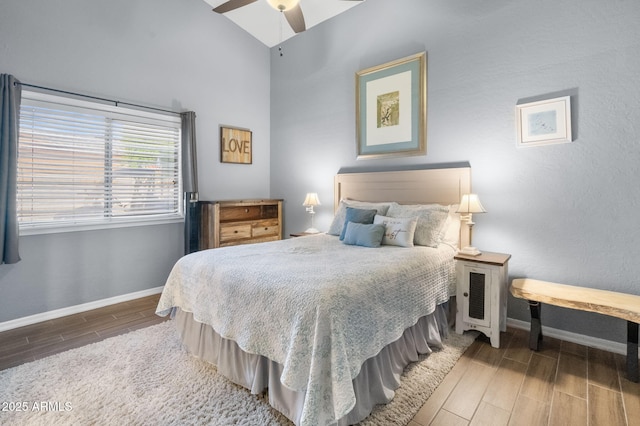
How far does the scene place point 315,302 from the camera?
4.99 ft

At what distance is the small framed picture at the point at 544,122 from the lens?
2547 mm

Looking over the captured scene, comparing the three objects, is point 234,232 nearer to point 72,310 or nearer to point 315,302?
point 72,310

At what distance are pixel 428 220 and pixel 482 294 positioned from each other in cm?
78

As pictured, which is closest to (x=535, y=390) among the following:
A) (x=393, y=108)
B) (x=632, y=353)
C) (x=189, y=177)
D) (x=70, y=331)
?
(x=632, y=353)

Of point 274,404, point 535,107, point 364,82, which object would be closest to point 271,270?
point 274,404

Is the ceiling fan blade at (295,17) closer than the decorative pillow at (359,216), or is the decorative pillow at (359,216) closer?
the ceiling fan blade at (295,17)

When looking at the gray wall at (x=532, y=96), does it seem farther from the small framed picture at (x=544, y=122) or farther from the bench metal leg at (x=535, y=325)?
the bench metal leg at (x=535, y=325)

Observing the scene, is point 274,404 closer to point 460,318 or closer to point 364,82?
point 460,318

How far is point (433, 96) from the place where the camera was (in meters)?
3.34

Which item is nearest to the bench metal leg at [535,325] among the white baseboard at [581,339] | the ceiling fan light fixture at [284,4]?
the white baseboard at [581,339]

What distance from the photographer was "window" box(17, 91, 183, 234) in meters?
2.95

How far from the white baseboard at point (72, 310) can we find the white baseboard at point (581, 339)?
4032 millimetres

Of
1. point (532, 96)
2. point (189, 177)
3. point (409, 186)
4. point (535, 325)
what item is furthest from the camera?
point (189, 177)

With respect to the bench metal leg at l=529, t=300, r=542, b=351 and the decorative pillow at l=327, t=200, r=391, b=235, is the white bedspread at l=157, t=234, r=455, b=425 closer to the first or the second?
the bench metal leg at l=529, t=300, r=542, b=351
